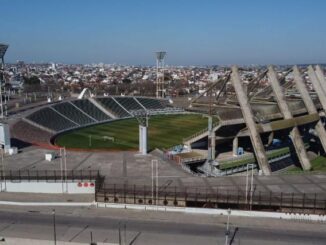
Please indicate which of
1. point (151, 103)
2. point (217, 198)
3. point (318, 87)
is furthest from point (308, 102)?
point (151, 103)

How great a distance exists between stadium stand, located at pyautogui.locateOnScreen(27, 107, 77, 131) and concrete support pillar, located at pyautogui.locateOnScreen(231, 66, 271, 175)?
116 feet

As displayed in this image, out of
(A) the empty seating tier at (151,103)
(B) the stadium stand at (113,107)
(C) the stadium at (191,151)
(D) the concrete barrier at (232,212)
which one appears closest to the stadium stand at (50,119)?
(C) the stadium at (191,151)

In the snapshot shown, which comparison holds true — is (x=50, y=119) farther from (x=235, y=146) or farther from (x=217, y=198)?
(x=217, y=198)

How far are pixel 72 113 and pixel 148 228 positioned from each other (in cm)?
5727

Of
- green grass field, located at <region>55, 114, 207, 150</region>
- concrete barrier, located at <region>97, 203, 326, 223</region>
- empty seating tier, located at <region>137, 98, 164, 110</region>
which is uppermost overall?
empty seating tier, located at <region>137, 98, 164, 110</region>

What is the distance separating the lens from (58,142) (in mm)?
63031

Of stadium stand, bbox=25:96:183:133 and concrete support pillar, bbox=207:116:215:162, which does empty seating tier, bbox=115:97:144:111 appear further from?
concrete support pillar, bbox=207:116:215:162

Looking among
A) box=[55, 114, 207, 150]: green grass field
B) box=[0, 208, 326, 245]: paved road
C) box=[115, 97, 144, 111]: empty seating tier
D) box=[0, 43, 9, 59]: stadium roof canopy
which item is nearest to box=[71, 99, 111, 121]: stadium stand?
box=[55, 114, 207, 150]: green grass field

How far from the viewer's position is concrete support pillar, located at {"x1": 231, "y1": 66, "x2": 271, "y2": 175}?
157 feet

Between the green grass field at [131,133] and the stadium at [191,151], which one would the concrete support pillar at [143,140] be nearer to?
the stadium at [191,151]

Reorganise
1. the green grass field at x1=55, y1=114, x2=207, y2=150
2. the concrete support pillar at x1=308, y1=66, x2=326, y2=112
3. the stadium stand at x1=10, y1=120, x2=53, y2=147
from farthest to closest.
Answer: the concrete support pillar at x1=308, y1=66, x2=326, y2=112 < the green grass field at x1=55, y1=114, x2=207, y2=150 < the stadium stand at x1=10, y1=120, x2=53, y2=147

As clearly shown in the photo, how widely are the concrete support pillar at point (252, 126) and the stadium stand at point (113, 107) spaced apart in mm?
44487

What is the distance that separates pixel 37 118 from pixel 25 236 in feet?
156

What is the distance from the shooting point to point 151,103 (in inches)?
4126
